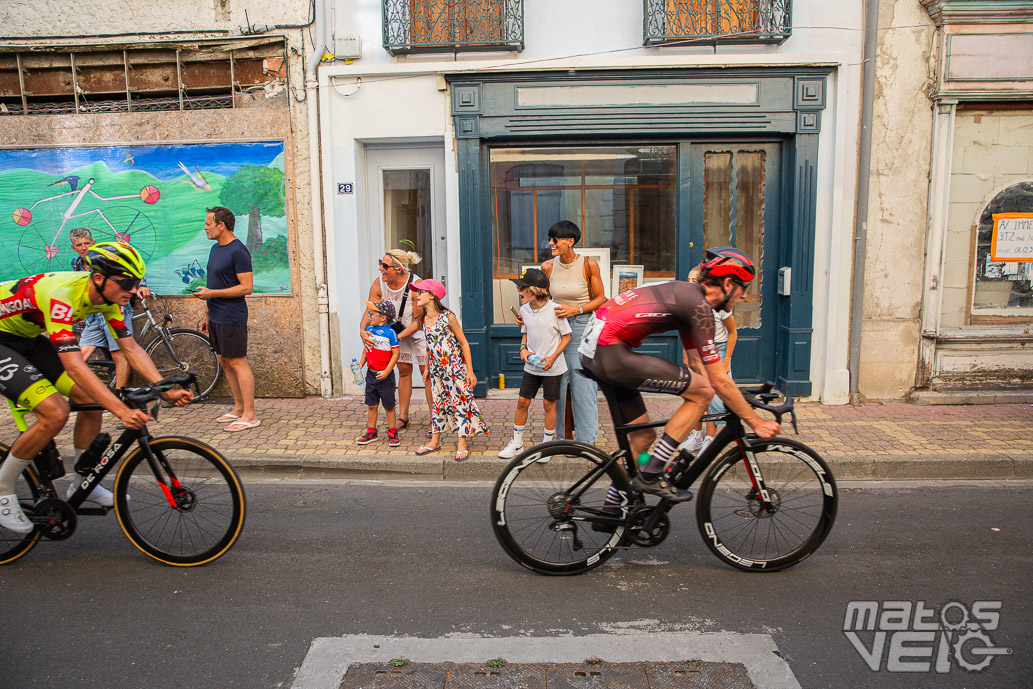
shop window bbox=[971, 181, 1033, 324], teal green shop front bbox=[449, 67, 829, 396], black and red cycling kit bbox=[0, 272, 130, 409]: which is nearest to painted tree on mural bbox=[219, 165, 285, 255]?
teal green shop front bbox=[449, 67, 829, 396]

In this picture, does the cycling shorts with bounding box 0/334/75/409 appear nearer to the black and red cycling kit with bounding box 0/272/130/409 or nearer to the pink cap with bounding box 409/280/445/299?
the black and red cycling kit with bounding box 0/272/130/409

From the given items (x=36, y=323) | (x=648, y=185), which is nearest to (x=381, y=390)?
(x=36, y=323)

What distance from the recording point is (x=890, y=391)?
817cm

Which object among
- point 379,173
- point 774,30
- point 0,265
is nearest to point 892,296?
point 774,30

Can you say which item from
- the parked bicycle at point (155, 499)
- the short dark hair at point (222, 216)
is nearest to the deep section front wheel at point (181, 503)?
the parked bicycle at point (155, 499)

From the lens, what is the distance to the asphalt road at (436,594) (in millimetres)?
3275

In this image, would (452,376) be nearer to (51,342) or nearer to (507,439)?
(507,439)

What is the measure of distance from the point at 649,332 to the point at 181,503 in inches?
112

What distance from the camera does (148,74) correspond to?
27.6 feet

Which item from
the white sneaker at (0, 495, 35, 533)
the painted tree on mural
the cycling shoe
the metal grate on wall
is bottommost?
the white sneaker at (0, 495, 35, 533)

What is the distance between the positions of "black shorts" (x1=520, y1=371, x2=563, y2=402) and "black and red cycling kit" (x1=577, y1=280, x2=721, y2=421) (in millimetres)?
1791

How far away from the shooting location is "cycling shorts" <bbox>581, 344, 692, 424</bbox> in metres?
3.88

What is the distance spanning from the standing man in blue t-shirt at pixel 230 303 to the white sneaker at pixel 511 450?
8.84 ft

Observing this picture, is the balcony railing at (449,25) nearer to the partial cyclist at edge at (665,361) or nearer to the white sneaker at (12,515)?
the partial cyclist at edge at (665,361)
